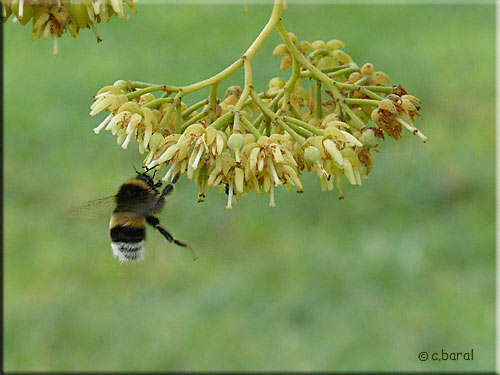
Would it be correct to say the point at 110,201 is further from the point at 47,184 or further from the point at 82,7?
the point at 47,184

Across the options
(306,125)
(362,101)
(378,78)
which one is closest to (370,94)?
(362,101)

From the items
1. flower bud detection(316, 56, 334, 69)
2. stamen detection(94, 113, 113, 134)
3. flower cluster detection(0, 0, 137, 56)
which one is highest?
flower cluster detection(0, 0, 137, 56)

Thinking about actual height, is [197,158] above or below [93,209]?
above

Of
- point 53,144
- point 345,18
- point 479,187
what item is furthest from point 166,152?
point 345,18

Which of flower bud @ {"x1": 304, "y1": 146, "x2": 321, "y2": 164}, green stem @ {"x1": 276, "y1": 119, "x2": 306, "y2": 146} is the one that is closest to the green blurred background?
green stem @ {"x1": 276, "y1": 119, "x2": 306, "y2": 146}

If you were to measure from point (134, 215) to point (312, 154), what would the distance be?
1028mm

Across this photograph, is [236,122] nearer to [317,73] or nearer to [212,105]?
[212,105]

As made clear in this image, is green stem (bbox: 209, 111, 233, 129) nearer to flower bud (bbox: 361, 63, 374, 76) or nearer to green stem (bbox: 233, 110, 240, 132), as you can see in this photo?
green stem (bbox: 233, 110, 240, 132)

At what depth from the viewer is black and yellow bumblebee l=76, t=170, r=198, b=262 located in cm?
313

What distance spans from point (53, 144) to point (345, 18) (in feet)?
12.8

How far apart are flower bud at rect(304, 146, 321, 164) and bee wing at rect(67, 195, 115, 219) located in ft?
3.38

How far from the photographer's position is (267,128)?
262 cm

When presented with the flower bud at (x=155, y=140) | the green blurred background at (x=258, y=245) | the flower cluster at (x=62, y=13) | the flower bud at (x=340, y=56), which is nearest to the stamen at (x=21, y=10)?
the flower cluster at (x=62, y=13)

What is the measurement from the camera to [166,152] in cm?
240
